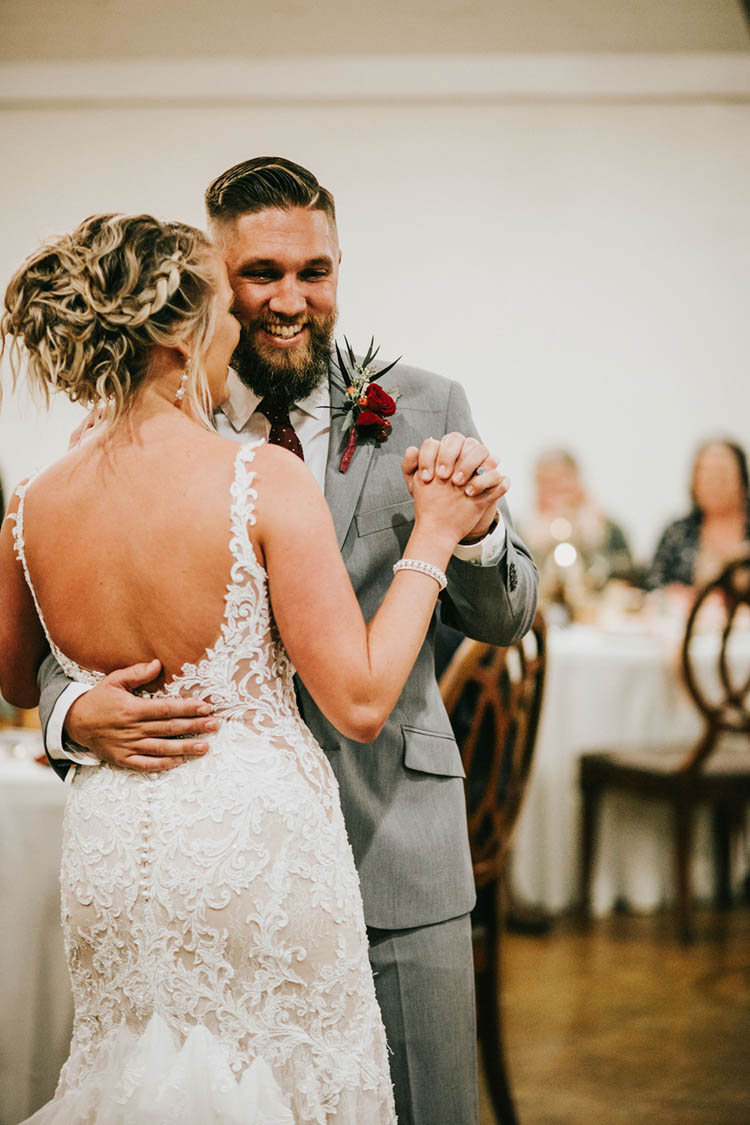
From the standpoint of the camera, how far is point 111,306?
124cm

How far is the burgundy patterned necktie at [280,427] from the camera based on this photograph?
5.09 ft

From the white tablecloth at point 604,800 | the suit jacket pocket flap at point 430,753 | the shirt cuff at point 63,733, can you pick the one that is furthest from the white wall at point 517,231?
the white tablecloth at point 604,800

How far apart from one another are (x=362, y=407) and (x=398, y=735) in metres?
0.45

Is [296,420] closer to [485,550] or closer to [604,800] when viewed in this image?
[485,550]

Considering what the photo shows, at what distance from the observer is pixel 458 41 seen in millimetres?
2076

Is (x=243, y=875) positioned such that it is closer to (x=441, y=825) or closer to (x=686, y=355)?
(x=441, y=825)

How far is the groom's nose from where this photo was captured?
1.49 m

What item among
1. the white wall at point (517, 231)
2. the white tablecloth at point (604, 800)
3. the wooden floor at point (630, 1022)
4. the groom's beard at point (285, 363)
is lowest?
the wooden floor at point (630, 1022)

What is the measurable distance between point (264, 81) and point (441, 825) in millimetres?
1274

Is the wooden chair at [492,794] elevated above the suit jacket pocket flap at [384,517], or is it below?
below

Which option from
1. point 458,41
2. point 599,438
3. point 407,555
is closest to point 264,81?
point 458,41

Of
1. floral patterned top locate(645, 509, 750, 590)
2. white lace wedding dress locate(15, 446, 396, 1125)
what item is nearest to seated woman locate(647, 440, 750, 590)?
floral patterned top locate(645, 509, 750, 590)

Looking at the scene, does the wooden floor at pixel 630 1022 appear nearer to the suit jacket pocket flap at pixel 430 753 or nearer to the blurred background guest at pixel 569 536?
the blurred background guest at pixel 569 536

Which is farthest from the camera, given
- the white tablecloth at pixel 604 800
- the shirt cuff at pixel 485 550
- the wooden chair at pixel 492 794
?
the white tablecloth at pixel 604 800
